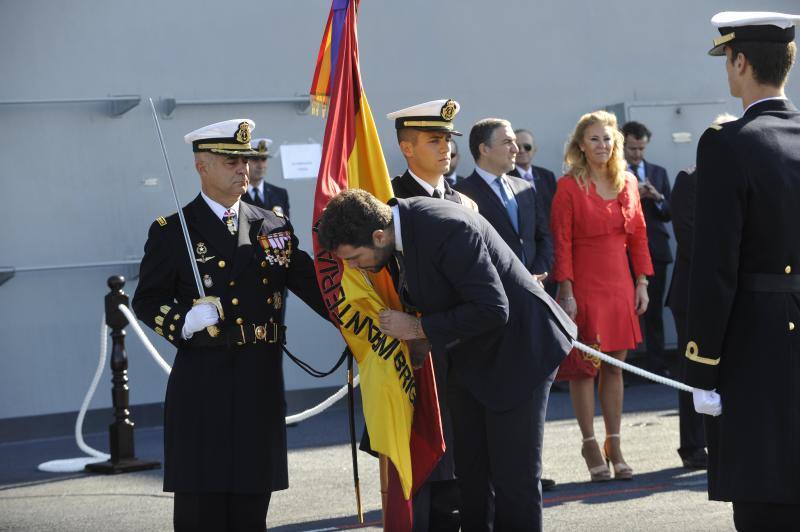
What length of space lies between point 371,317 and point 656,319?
24.5 ft

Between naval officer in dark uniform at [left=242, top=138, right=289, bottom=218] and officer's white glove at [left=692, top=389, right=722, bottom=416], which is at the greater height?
naval officer in dark uniform at [left=242, top=138, right=289, bottom=218]

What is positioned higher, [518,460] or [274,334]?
[274,334]

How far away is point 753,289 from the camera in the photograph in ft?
13.7

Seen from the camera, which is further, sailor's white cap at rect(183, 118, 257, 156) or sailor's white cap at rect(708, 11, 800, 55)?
sailor's white cap at rect(183, 118, 257, 156)

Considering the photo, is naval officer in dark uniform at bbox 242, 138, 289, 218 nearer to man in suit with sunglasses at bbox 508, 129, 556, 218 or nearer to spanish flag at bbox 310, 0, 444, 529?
man in suit with sunglasses at bbox 508, 129, 556, 218

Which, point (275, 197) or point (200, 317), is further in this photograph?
point (275, 197)

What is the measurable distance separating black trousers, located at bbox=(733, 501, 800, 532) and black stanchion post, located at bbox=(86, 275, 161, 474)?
5.37m

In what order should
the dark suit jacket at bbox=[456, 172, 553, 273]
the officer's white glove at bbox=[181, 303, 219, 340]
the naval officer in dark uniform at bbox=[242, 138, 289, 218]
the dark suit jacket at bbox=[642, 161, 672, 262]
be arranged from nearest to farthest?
the officer's white glove at bbox=[181, 303, 219, 340], the dark suit jacket at bbox=[456, 172, 553, 273], the naval officer in dark uniform at bbox=[242, 138, 289, 218], the dark suit jacket at bbox=[642, 161, 672, 262]

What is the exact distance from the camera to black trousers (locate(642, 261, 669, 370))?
473 inches

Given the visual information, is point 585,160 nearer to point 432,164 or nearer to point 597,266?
point 597,266

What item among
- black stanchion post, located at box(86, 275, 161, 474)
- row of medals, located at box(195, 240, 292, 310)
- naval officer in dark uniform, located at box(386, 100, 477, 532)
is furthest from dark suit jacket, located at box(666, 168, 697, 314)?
black stanchion post, located at box(86, 275, 161, 474)

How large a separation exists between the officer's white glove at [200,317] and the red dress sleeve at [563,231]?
3270mm

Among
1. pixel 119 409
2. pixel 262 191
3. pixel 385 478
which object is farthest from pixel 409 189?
pixel 262 191

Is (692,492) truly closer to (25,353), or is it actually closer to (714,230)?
(714,230)
